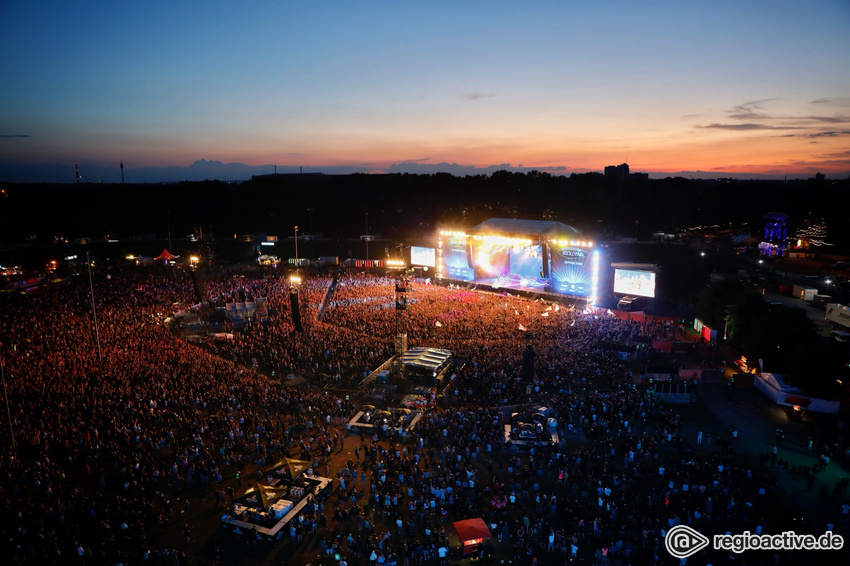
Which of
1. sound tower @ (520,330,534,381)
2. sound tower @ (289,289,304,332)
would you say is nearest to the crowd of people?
sound tower @ (520,330,534,381)

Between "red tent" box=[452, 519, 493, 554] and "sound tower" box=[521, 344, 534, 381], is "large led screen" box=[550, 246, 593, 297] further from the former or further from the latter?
"red tent" box=[452, 519, 493, 554]

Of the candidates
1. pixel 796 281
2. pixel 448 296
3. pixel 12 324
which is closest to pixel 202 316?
pixel 12 324

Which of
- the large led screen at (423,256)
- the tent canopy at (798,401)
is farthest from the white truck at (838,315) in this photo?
the large led screen at (423,256)

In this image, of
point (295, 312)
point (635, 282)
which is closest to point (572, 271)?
point (635, 282)

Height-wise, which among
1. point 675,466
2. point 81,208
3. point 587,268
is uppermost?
point 81,208

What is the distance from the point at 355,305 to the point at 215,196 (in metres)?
58.9

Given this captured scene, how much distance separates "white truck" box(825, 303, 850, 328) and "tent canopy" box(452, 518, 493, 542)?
2423cm

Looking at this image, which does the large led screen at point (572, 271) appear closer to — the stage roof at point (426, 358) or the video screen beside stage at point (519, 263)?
the video screen beside stage at point (519, 263)

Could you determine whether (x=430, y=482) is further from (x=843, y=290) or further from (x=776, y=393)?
(x=843, y=290)

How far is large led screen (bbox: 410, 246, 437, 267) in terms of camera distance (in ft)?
155

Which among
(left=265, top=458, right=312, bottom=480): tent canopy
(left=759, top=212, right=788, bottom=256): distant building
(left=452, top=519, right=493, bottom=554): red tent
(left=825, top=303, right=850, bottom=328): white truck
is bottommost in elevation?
(left=452, top=519, right=493, bottom=554): red tent

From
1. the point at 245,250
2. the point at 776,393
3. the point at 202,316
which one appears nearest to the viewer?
the point at 776,393

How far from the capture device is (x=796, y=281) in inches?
1443

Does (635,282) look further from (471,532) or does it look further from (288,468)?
(288,468)
